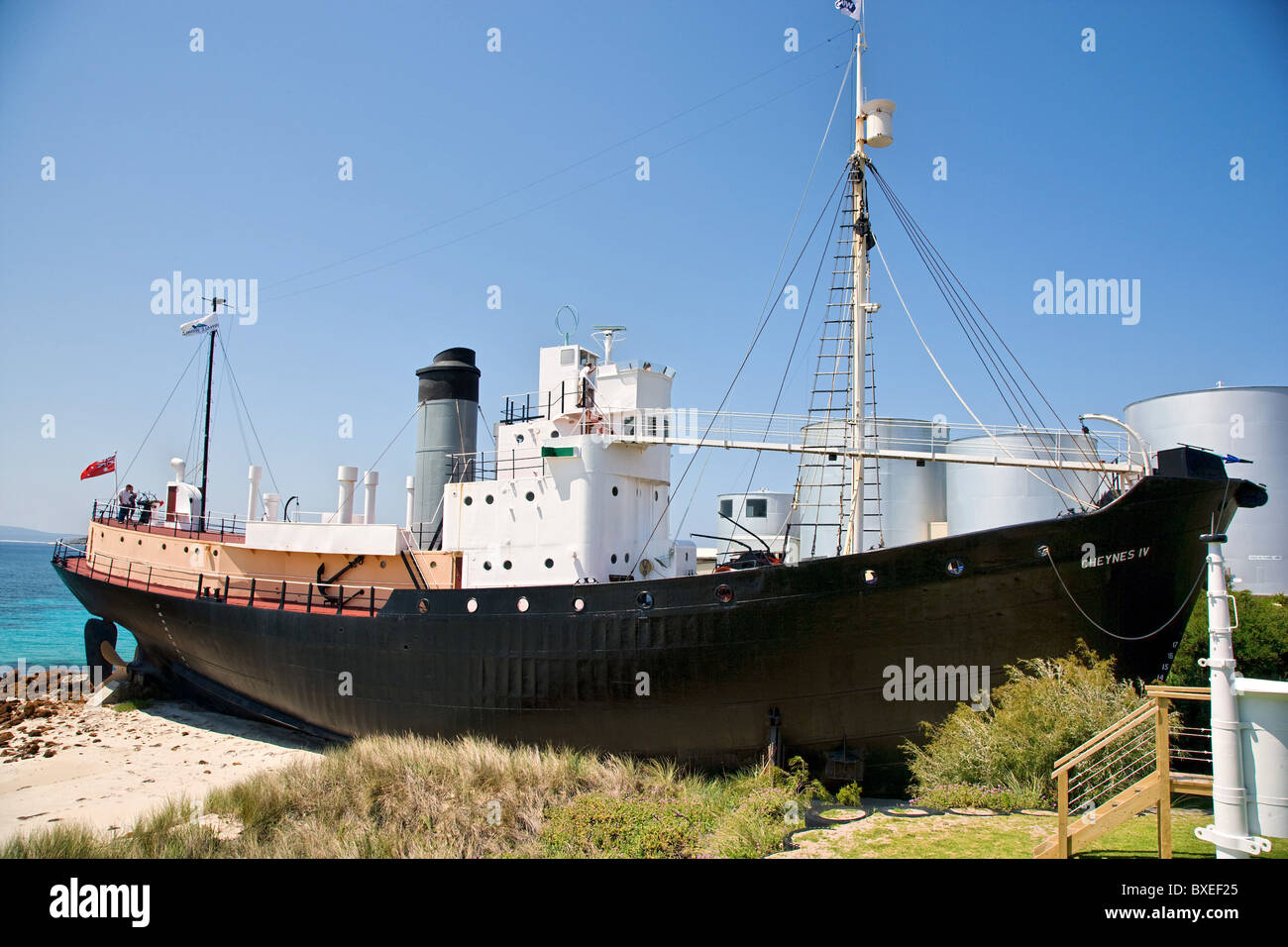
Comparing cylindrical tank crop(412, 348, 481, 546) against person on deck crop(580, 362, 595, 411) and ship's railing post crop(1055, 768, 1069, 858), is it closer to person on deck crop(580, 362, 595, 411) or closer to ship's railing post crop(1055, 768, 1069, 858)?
person on deck crop(580, 362, 595, 411)

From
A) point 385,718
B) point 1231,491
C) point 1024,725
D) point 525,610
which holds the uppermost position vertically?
point 1231,491

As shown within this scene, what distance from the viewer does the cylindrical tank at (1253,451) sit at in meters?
26.4

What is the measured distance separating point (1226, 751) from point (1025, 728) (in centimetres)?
468

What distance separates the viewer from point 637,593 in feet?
39.0

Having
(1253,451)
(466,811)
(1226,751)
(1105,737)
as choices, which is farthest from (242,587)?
(1253,451)

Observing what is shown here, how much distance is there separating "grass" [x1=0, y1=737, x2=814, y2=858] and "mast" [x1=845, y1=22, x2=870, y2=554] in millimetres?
4995

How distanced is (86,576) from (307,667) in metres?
10.00

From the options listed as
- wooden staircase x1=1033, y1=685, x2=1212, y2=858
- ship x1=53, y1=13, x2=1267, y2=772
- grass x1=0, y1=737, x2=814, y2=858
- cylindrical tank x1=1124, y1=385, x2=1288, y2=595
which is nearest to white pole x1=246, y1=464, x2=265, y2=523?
ship x1=53, y1=13, x2=1267, y2=772

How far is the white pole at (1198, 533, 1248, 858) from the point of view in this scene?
17.8ft

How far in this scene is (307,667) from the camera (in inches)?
609

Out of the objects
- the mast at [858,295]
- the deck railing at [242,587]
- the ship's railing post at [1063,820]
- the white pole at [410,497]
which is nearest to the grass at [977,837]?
the ship's railing post at [1063,820]
